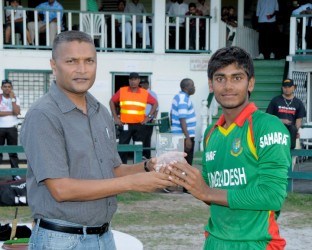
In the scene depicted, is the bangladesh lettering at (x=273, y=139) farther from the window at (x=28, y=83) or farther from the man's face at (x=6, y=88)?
the window at (x=28, y=83)

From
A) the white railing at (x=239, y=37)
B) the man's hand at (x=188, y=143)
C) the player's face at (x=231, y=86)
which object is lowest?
the man's hand at (x=188, y=143)

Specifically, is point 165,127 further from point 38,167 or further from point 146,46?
point 38,167

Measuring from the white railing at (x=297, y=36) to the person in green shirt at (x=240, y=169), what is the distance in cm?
1368

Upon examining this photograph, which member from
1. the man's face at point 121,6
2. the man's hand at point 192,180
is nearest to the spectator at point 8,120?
the man's face at point 121,6

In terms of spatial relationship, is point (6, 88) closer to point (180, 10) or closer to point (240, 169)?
point (180, 10)

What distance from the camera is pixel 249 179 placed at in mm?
3111

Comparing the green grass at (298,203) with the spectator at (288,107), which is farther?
the spectator at (288,107)

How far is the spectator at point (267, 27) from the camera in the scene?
723 inches

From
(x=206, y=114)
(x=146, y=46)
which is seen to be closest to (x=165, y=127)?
(x=206, y=114)

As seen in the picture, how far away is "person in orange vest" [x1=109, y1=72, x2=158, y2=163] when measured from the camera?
41.8 ft

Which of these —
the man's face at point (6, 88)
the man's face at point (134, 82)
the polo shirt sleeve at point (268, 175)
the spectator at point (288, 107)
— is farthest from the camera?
the man's face at point (6, 88)

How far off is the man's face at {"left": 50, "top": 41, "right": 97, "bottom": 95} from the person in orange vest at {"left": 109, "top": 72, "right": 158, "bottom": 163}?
A: 30.2 feet

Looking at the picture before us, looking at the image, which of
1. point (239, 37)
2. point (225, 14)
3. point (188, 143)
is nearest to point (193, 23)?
point (225, 14)

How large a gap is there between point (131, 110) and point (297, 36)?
6.54m
